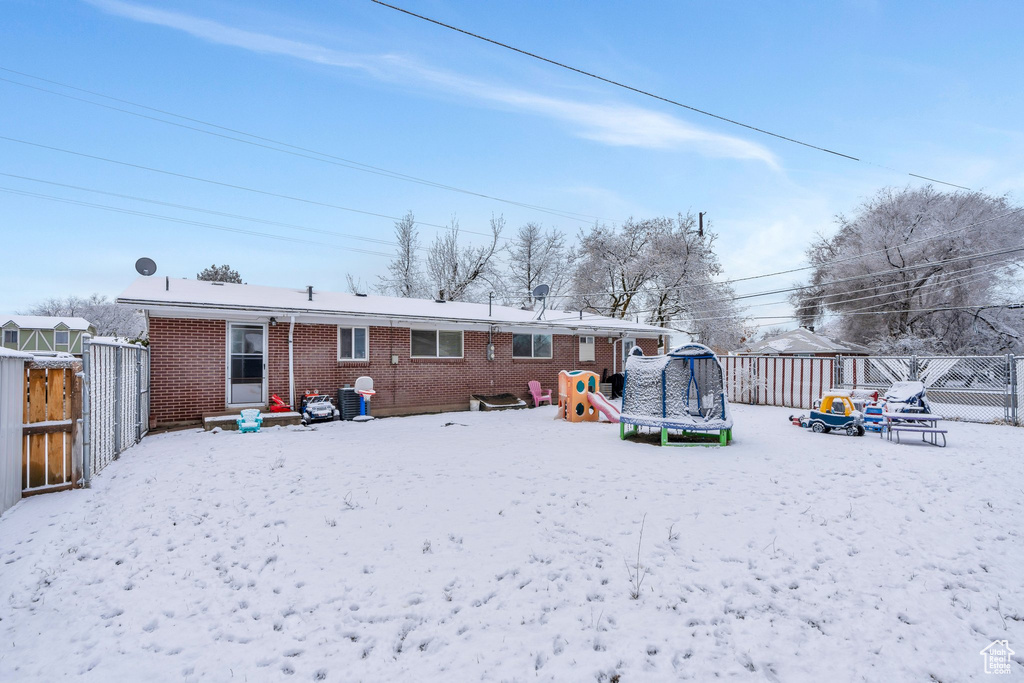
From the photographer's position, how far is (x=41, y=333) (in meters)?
32.3

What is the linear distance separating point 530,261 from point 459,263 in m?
5.61

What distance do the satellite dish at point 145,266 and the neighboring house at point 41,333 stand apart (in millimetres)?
25123

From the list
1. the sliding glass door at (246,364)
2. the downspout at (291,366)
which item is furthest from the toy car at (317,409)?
the sliding glass door at (246,364)

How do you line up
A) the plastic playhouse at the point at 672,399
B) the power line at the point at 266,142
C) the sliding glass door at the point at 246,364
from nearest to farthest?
1. the plastic playhouse at the point at 672,399
2. the sliding glass door at the point at 246,364
3. the power line at the point at 266,142

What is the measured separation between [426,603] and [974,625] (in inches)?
166

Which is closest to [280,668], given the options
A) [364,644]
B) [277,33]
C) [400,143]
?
[364,644]

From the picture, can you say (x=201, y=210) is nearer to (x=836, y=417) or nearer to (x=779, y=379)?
(x=779, y=379)

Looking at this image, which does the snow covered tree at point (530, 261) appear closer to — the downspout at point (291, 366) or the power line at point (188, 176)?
the power line at point (188, 176)

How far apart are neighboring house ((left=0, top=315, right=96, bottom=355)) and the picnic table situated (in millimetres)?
42382

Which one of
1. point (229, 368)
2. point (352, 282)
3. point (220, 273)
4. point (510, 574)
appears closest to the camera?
point (510, 574)

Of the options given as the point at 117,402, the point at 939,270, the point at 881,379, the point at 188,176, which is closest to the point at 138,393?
the point at 117,402

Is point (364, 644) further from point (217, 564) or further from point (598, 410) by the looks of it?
point (598, 410)

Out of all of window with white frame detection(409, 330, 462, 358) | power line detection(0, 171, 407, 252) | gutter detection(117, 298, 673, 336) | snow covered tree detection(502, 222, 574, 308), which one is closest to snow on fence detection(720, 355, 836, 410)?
gutter detection(117, 298, 673, 336)

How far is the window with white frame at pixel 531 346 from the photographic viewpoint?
1717 cm
